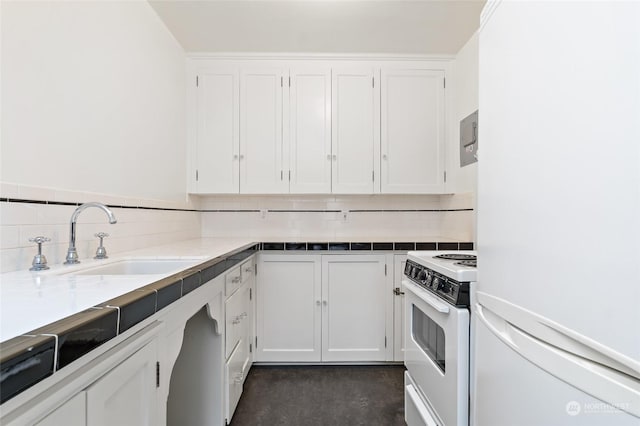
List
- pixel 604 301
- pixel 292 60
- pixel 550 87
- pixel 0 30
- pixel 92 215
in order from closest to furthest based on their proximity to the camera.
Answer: pixel 604 301, pixel 550 87, pixel 0 30, pixel 92 215, pixel 292 60

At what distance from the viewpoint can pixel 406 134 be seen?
8.64 ft

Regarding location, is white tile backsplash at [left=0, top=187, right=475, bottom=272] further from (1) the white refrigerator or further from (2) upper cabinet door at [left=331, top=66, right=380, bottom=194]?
(1) the white refrigerator

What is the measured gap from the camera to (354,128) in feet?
8.58

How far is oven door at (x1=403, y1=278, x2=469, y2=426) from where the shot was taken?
1.05 meters

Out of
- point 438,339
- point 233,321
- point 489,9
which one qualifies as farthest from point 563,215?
point 233,321

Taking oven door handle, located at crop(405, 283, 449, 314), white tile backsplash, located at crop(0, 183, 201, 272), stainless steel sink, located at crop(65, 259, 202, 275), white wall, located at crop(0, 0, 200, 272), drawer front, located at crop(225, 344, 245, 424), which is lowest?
drawer front, located at crop(225, 344, 245, 424)

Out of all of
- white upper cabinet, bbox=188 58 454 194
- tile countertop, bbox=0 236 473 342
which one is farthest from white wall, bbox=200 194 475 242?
tile countertop, bbox=0 236 473 342

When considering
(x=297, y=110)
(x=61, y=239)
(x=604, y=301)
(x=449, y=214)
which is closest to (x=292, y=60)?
(x=297, y=110)

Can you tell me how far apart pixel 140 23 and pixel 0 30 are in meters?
1.02

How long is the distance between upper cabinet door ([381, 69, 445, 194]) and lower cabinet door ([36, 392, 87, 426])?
2339mm

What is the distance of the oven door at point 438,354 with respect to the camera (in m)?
1.05

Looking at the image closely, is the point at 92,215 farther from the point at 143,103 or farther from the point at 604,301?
the point at 604,301

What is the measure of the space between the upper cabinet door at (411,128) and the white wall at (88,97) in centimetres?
168

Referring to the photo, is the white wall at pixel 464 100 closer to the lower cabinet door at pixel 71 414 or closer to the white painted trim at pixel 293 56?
the white painted trim at pixel 293 56
